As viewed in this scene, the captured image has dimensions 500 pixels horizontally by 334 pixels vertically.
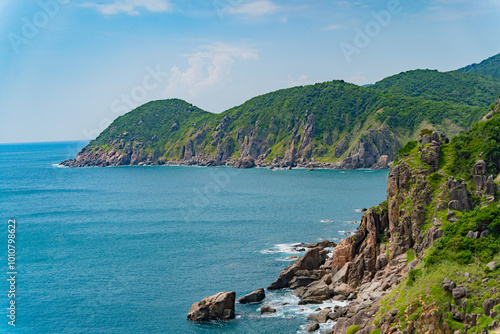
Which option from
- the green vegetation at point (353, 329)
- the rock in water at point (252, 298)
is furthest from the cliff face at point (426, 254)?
the rock in water at point (252, 298)

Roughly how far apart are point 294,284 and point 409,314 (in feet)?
106

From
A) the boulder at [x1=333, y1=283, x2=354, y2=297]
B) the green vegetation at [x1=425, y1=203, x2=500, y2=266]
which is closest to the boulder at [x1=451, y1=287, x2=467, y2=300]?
the green vegetation at [x1=425, y1=203, x2=500, y2=266]

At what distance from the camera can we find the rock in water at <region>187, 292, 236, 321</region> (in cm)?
6994

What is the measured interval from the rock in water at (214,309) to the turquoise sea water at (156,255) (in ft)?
5.27

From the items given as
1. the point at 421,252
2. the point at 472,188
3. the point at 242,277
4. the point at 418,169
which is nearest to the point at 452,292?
the point at 421,252

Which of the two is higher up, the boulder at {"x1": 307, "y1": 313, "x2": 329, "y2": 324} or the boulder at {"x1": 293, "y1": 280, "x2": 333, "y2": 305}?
the boulder at {"x1": 293, "y1": 280, "x2": 333, "y2": 305}

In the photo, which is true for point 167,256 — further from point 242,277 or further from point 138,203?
point 138,203

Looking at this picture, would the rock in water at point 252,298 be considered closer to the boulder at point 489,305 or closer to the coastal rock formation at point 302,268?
the coastal rock formation at point 302,268

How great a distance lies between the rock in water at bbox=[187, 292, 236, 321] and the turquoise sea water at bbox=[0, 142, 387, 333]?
63.2 inches

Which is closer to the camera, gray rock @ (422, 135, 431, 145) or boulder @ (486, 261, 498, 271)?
boulder @ (486, 261, 498, 271)

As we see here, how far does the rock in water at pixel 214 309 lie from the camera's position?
229ft

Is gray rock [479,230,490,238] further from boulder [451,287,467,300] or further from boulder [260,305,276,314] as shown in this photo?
boulder [260,305,276,314]

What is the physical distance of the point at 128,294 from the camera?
82.0 metres

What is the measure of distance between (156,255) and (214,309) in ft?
127
